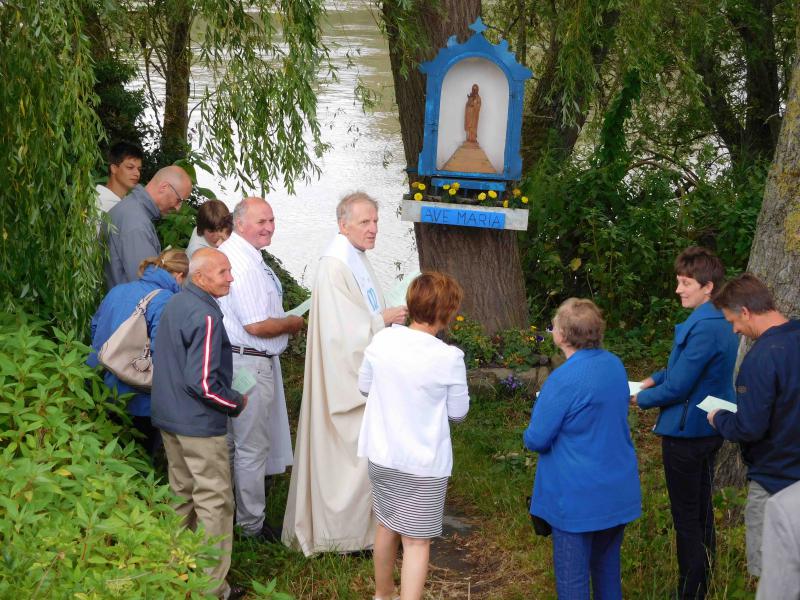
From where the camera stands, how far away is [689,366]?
431cm

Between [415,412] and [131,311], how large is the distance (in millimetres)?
1612

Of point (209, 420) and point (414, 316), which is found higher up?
point (414, 316)

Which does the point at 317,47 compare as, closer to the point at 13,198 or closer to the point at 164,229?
the point at 13,198

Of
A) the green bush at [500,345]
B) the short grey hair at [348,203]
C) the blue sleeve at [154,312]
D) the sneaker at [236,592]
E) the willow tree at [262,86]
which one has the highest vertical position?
the willow tree at [262,86]

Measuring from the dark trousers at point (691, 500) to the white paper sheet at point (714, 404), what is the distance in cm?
21

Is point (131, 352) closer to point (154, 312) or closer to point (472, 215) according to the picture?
point (154, 312)

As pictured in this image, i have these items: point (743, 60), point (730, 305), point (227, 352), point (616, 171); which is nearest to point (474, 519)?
point (227, 352)

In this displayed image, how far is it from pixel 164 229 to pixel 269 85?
2.39 m

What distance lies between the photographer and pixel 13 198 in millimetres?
5191

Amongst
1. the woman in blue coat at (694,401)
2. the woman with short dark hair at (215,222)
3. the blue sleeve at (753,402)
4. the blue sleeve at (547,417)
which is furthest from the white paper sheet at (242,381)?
the blue sleeve at (753,402)

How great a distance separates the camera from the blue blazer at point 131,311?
4961mm

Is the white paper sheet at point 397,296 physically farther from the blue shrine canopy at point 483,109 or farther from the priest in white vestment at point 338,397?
the blue shrine canopy at point 483,109

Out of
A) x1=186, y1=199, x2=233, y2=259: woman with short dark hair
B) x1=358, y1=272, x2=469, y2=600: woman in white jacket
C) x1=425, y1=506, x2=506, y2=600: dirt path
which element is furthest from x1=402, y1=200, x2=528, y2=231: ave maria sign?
x1=358, y1=272, x2=469, y2=600: woman in white jacket

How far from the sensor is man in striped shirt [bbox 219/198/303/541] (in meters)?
5.17
